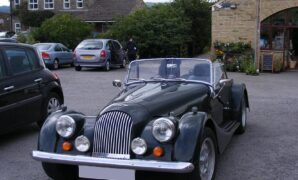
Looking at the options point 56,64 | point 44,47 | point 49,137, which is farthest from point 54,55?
point 49,137

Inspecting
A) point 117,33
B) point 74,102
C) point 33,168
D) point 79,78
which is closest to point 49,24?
point 117,33

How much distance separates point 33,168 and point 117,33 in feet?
75.8

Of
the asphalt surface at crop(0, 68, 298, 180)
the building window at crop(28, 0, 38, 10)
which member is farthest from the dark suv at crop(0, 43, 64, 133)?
the building window at crop(28, 0, 38, 10)

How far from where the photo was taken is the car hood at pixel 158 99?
530 centimetres

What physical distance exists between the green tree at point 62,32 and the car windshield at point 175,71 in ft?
79.2

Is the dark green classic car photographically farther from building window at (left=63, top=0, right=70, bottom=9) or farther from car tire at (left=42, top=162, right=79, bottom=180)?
building window at (left=63, top=0, right=70, bottom=9)

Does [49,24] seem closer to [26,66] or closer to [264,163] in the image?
[26,66]

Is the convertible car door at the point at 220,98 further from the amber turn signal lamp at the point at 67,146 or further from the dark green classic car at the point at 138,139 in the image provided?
the amber turn signal lamp at the point at 67,146

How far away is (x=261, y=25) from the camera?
2295 cm

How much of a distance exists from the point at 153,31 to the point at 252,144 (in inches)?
836

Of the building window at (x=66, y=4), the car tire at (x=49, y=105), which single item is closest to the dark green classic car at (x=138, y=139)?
the car tire at (x=49, y=105)

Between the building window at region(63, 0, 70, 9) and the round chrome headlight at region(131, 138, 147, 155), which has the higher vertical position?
the building window at region(63, 0, 70, 9)

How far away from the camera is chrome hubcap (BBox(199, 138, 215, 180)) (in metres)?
5.25

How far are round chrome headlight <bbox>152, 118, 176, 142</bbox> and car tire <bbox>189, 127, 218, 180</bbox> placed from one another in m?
0.35
